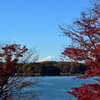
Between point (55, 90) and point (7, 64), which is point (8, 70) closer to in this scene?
point (7, 64)

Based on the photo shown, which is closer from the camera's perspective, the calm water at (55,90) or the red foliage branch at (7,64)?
the red foliage branch at (7,64)

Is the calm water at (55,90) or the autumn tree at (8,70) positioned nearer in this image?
the autumn tree at (8,70)

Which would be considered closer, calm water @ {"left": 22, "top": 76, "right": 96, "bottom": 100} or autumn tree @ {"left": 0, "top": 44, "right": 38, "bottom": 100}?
autumn tree @ {"left": 0, "top": 44, "right": 38, "bottom": 100}

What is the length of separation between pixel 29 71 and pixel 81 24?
13.5 feet

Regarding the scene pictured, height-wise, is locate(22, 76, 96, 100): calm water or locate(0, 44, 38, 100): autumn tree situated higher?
locate(0, 44, 38, 100): autumn tree

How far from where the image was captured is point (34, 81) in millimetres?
8406

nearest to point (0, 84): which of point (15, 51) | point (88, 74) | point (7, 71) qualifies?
point (7, 71)

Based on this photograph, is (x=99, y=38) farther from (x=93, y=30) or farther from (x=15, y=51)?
(x=15, y=51)

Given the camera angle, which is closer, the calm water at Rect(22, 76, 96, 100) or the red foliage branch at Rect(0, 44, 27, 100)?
the red foliage branch at Rect(0, 44, 27, 100)

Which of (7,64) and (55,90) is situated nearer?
(7,64)

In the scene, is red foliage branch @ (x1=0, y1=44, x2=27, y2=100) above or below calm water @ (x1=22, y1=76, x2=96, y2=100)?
above

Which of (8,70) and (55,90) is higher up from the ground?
(8,70)

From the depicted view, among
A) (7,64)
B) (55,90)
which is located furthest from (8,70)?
(55,90)

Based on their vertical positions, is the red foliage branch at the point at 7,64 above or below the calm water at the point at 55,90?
above
